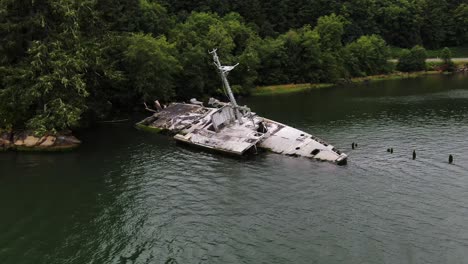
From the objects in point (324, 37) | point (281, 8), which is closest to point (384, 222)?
point (324, 37)

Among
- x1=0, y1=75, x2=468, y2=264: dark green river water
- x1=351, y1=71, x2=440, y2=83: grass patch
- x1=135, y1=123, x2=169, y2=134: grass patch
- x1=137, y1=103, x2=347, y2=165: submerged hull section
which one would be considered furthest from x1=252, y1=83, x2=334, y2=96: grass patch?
x1=0, y1=75, x2=468, y2=264: dark green river water

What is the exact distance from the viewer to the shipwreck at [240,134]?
184 feet

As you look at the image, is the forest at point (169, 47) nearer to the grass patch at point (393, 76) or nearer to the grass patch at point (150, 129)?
the grass patch at point (393, 76)

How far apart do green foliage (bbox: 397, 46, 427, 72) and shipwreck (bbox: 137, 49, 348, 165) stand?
105354 mm

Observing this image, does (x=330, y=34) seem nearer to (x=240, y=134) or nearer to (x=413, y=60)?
(x=413, y=60)

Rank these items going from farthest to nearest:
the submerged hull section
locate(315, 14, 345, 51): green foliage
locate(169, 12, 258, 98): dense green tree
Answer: locate(315, 14, 345, 51): green foliage, locate(169, 12, 258, 98): dense green tree, the submerged hull section

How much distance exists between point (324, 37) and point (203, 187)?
107m

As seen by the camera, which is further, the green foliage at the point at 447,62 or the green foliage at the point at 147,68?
the green foliage at the point at 447,62

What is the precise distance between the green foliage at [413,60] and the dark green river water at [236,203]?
309 feet

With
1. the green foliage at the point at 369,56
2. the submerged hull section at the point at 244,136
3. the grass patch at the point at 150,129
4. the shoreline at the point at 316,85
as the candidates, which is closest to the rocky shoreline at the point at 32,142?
the grass patch at the point at 150,129

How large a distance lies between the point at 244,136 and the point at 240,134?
1000 mm

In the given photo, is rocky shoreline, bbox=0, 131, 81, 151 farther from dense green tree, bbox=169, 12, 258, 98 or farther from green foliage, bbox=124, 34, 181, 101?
dense green tree, bbox=169, 12, 258, 98

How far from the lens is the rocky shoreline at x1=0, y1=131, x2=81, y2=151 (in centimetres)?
6081

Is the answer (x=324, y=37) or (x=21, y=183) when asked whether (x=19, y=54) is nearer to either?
(x=21, y=183)
